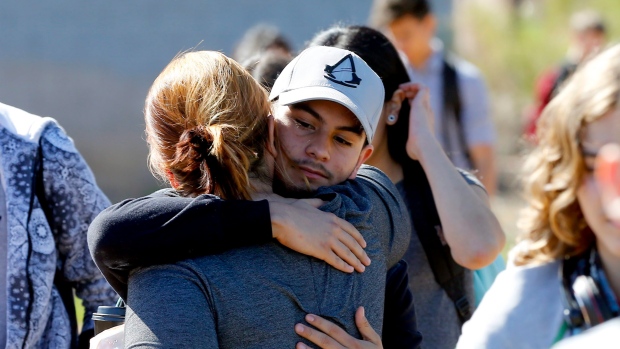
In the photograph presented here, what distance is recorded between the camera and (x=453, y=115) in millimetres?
5605

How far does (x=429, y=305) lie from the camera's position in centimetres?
283

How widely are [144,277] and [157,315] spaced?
0.13 meters

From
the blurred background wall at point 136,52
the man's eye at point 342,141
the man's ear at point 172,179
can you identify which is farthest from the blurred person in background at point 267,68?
the blurred background wall at point 136,52

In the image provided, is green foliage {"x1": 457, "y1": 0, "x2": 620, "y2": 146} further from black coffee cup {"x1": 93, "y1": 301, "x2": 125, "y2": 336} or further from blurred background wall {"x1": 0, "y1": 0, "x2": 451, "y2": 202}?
black coffee cup {"x1": 93, "y1": 301, "x2": 125, "y2": 336}

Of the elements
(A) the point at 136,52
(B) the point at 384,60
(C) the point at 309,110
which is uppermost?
(A) the point at 136,52

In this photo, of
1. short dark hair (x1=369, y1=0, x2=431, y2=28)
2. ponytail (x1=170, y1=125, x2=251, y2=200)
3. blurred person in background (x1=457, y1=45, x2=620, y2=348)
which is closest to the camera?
blurred person in background (x1=457, y1=45, x2=620, y2=348)

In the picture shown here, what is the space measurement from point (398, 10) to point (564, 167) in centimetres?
433

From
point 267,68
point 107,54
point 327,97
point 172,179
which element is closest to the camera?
point 172,179

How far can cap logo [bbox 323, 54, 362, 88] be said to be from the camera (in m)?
2.32

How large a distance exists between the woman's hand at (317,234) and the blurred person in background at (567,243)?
0.33 meters

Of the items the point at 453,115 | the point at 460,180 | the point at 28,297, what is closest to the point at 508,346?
the point at 460,180

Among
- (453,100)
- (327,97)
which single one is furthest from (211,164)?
(453,100)

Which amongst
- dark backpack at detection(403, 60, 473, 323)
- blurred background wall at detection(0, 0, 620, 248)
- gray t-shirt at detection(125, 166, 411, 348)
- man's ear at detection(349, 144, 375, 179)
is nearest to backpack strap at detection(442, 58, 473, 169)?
dark backpack at detection(403, 60, 473, 323)

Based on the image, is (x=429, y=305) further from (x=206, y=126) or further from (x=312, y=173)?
(x=206, y=126)
